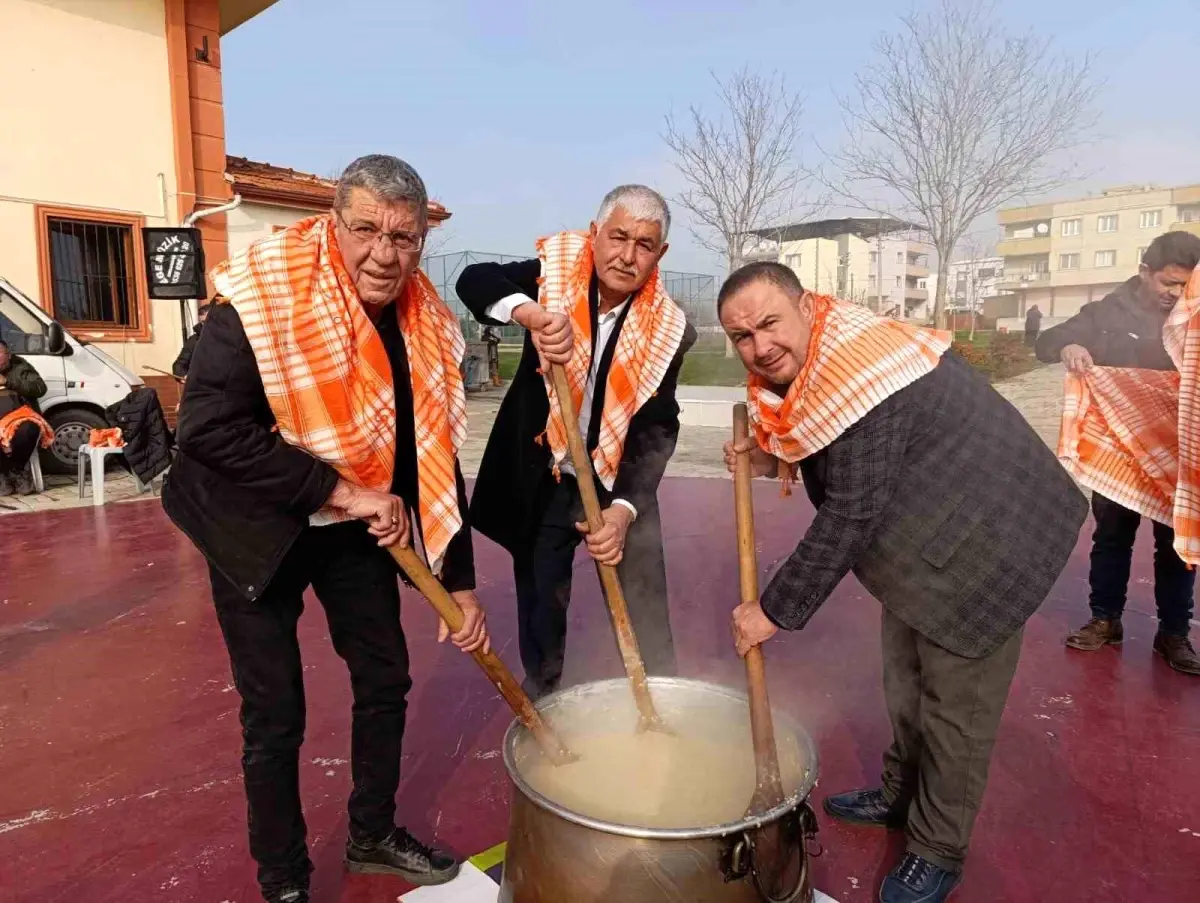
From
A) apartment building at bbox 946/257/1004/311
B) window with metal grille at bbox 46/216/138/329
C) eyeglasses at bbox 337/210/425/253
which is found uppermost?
apartment building at bbox 946/257/1004/311

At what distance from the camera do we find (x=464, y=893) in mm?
2223

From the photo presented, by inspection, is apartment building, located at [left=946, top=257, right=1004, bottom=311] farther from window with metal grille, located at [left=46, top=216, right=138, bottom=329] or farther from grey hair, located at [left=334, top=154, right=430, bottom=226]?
grey hair, located at [left=334, top=154, right=430, bottom=226]

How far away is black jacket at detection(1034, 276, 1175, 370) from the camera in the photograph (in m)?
3.60

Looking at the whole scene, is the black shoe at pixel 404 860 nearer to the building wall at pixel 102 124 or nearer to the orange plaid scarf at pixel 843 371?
the orange plaid scarf at pixel 843 371

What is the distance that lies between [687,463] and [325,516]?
7964 mm

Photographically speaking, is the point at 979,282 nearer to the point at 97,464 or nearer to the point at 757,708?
the point at 97,464

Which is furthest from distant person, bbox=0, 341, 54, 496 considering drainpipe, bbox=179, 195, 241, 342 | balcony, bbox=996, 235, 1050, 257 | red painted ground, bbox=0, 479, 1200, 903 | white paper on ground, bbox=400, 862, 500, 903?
balcony, bbox=996, 235, 1050, 257

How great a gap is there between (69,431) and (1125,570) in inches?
355

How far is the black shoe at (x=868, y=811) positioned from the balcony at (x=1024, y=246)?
198ft

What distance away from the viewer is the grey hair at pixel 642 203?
2395mm

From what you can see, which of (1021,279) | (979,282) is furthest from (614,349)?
(1021,279)

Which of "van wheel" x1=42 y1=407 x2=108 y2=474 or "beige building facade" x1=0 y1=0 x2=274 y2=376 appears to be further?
"beige building facade" x1=0 y1=0 x2=274 y2=376

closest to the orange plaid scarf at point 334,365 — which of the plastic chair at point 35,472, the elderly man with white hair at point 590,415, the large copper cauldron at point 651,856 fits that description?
the elderly man with white hair at point 590,415

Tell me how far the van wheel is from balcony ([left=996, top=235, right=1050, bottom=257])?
190 feet
